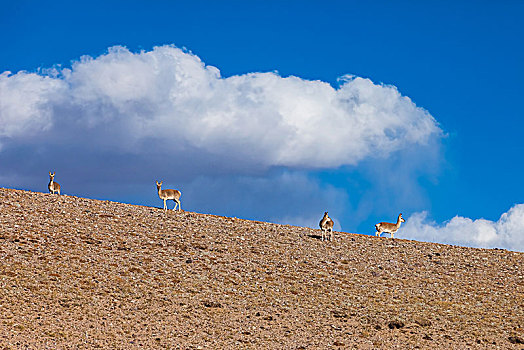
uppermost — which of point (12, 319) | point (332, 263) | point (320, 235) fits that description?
point (320, 235)

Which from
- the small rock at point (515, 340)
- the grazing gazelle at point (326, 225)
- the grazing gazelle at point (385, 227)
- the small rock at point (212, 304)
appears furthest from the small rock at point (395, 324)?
the grazing gazelle at point (385, 227)

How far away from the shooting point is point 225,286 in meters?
32.4

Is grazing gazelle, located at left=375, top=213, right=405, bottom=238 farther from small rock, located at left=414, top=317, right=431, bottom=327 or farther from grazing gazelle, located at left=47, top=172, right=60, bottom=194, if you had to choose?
grazing gazelle, located at left=47, top=172, right=60, bottom=194

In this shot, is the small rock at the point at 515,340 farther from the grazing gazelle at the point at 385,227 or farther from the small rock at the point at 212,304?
the grazing gazelle at the point at 385,227

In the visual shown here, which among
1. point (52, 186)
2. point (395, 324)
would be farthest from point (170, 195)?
point (395, 324)

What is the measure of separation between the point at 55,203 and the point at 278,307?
19.1 metres

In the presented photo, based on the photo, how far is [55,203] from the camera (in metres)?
42.4

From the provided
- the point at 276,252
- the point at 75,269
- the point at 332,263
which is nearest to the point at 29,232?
the point at 75,269

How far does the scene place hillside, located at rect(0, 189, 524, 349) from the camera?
87.9ft

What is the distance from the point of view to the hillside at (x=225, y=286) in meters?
26.8

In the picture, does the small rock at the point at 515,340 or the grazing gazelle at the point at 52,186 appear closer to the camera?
Result: the small rock at the point at 515,340

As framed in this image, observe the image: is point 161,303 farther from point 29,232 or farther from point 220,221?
point 220,221

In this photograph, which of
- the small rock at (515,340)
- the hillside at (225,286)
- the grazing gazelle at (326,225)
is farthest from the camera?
the grazing gazelle at (326,225)

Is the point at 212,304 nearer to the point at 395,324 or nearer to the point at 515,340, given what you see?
the point at 395,324
